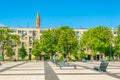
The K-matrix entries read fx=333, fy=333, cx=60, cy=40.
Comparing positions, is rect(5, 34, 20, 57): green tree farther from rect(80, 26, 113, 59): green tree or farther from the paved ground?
the paved ground

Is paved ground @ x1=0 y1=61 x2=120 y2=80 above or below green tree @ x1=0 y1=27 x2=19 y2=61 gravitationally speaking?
below

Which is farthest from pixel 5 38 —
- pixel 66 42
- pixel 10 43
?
pixel 66 42

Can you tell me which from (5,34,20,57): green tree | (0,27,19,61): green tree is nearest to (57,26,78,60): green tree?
(5,34,20,57): green tree

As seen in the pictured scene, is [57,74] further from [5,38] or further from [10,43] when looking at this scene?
[10,43]

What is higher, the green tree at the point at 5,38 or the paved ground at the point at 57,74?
the green tree at the point at 5,38

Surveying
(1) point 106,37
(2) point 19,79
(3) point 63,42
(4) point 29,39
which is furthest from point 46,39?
(2) point 19,79

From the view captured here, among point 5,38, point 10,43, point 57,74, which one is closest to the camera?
point 57,74

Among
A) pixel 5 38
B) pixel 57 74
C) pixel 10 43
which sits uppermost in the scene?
pixel 5 38

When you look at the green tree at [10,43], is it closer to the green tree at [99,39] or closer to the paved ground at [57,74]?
the green tree at [99,39]

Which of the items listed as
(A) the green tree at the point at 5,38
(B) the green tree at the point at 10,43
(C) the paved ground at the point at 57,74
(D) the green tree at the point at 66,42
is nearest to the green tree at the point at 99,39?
(D) the green tree at the point at 66,42

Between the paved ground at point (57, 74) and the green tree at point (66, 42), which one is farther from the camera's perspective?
the green tree at point (66, 42)

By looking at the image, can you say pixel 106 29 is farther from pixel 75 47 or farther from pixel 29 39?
pixel 29 39

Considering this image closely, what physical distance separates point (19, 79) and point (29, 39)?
420 ft

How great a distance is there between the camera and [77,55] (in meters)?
109
